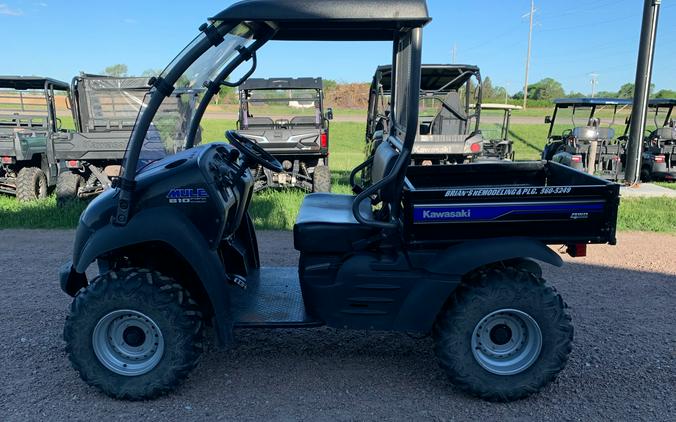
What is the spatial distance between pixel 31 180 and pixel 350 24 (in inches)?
314

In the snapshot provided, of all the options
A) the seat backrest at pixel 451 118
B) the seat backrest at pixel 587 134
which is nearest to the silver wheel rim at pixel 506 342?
the seat backrest at pixel 451 118

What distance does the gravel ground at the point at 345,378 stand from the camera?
2902 millimetres

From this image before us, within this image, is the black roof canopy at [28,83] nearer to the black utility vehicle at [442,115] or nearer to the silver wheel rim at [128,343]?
the black utility vehicle at [442,115]

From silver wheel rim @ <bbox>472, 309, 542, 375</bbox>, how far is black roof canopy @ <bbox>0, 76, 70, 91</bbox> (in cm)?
870

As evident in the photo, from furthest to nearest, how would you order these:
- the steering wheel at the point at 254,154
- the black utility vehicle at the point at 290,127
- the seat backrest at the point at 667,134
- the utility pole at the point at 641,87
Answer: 1. the seat backrest at the point at 667,134
2. the utility pole at the point at 641,87
3. the black utility vehicle at the point at 290,127
4. the steering wheel at the point at 254,154

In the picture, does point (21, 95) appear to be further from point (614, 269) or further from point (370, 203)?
point (614, 269)

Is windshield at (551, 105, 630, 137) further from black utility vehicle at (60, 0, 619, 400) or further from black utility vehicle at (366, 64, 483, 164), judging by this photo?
black utility vehicle at (60, 0, 619, 400)

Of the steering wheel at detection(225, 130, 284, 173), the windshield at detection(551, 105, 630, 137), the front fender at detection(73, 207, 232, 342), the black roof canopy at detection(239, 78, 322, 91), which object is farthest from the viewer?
the windshield at detection(551, 105, 630, 137)

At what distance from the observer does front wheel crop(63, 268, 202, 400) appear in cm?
290

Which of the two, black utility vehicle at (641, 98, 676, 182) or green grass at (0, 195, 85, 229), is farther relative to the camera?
black utility vehicle at (641, 98, 676, 182)

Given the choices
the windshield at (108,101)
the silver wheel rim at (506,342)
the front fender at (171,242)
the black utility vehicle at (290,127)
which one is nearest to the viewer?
the front fender at (171,242)

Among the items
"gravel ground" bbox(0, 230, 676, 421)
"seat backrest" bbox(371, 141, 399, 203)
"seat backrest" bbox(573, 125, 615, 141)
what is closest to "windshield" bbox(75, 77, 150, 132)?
"gravel ground" bbox(0, 230, 676, 421)

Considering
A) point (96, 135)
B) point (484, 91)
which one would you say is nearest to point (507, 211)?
point (96, 135)

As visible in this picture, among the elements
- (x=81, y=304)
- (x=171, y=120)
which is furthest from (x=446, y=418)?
(x=171, y=120)
